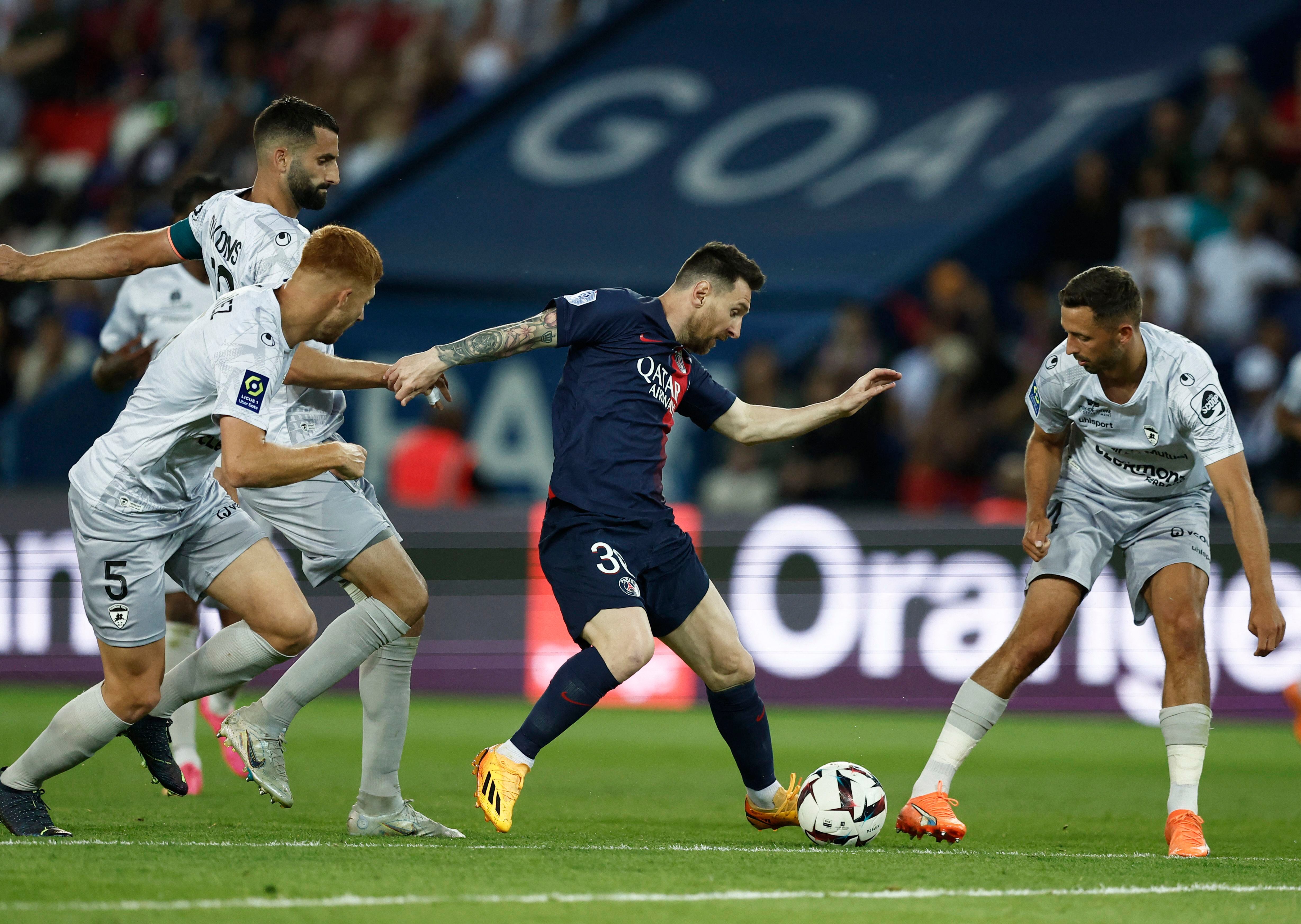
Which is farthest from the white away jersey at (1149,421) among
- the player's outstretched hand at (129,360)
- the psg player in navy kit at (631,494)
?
the player's outstretched hand at (129,360)

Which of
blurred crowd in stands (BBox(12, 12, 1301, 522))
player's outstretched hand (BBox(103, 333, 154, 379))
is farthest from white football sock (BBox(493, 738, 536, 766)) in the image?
blurred crowd in stands (BBox(12, 12, 1301, 522))

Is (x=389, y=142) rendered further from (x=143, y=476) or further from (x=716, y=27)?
(x=143, y=476)

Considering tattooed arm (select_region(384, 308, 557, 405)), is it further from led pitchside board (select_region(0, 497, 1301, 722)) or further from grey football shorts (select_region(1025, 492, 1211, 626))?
led pitchside board (select_region(0, 497, 1301, 722))

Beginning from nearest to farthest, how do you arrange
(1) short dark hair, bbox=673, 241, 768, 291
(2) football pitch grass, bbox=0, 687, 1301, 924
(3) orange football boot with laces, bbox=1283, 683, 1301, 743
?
(2) football pitch grass, bbox=0, 687, 1301, 924, (1) short dark hair, bbox=673, 241, 768, 291, (3) orange football boot with laces, bbox=1283, 683, 1301, 743

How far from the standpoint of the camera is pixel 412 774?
789 centimetres

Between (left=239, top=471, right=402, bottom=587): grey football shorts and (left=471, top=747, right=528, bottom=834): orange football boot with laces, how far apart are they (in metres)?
0.90

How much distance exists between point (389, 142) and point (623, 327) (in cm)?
1059

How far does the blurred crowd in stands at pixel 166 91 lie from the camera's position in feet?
52.2

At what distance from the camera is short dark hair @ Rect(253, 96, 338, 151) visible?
6055mm

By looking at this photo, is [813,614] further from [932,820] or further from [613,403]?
[613,403]

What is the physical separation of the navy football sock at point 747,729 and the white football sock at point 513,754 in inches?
31.2

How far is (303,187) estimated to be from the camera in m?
6.10

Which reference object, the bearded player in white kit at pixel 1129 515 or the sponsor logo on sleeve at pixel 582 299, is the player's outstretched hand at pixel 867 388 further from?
the sponsor logo on sleeve at pixel 582 299

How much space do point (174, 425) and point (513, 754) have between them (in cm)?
157
